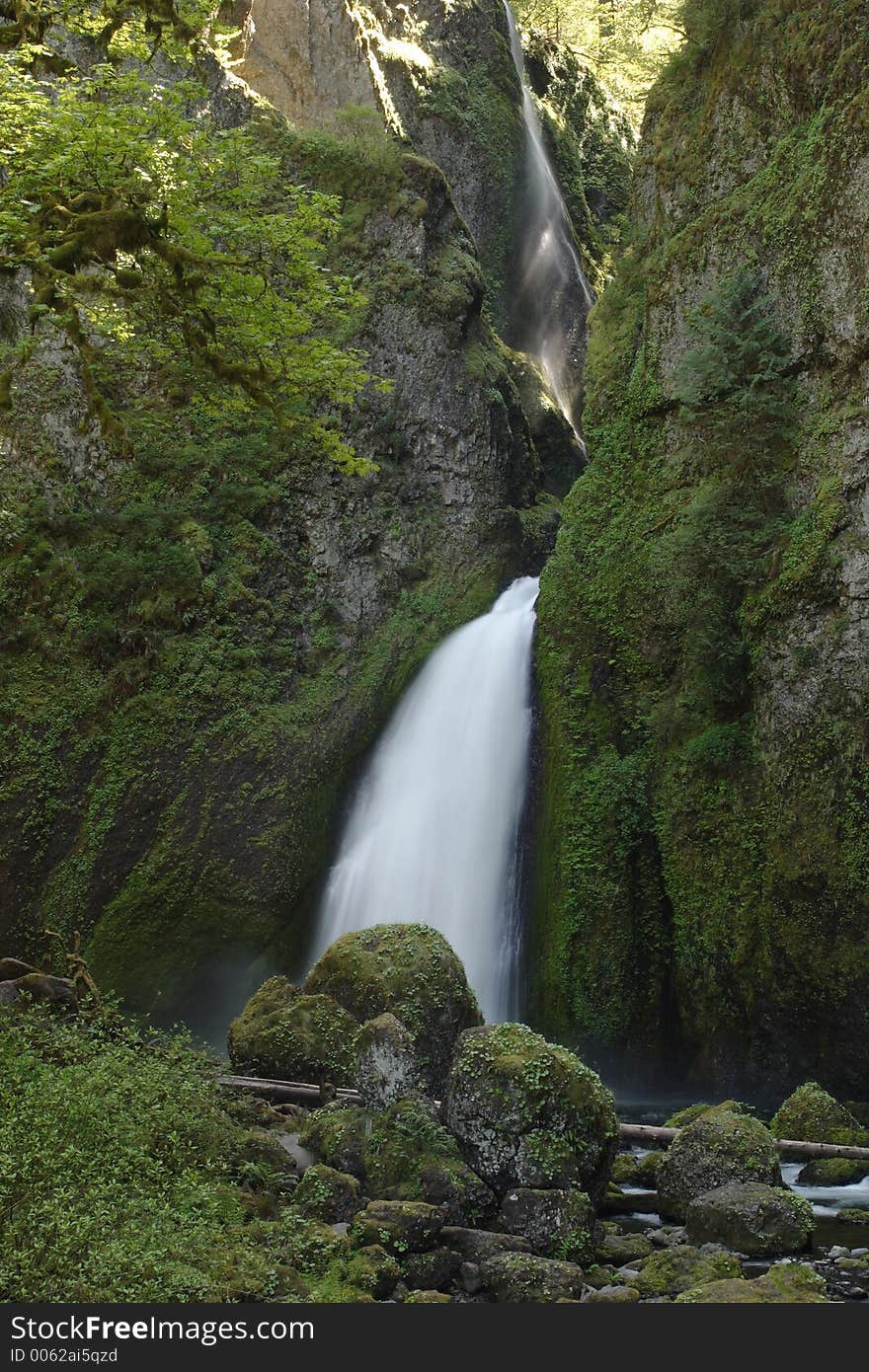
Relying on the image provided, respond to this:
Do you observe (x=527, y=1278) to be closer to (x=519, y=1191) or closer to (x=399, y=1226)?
(x=399, y=1226)

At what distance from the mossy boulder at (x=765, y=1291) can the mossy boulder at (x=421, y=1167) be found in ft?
4.96

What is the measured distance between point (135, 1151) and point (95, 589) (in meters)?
12.5

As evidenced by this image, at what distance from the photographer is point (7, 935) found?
15.4m

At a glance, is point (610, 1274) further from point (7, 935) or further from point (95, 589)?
point (95, 589)

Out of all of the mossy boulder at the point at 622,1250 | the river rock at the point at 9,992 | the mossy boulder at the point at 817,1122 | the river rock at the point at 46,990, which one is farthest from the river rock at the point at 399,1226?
the mossy boulder at the point at 817,1122

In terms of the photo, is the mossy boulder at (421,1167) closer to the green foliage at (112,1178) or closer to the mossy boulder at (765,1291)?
the green foliage at (112,1178)

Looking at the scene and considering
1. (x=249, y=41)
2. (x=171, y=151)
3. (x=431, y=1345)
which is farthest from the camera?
(x=249, y=41)

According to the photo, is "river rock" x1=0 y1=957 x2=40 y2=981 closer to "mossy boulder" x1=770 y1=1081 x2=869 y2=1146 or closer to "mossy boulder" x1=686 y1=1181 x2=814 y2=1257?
"mossy boulder" x1=686 y1=1181 x2=814 y2=1257

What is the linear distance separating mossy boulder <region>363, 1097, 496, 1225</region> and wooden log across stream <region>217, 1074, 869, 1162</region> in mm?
1571

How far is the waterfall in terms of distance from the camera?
27.2m

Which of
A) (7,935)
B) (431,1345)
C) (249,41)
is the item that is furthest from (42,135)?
(249,41)

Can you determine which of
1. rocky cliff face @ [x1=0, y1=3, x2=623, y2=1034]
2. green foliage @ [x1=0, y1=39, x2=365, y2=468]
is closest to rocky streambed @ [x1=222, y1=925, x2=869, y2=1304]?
green foliage @ [x1=0, y1=39, x2=365, y2=468]

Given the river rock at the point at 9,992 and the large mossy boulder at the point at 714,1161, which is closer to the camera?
the large mossy boulder at the point at 714,1161

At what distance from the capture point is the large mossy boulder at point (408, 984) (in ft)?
30.9
